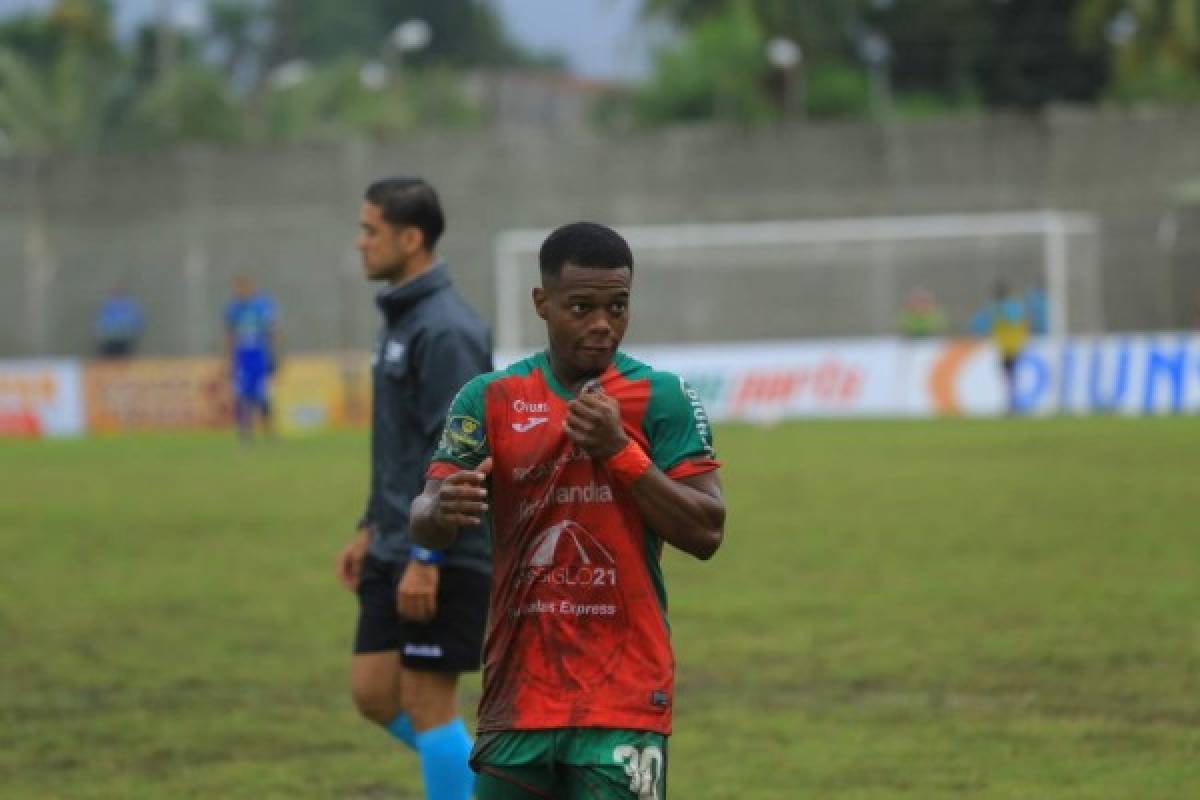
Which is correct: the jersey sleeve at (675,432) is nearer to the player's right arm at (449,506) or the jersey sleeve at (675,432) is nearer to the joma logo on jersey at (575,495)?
the joma logo on jersey at (575,495)

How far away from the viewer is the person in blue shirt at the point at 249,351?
2798 centimetres

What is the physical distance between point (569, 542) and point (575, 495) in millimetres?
106

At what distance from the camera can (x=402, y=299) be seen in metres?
6.96

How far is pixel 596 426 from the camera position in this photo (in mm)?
4535

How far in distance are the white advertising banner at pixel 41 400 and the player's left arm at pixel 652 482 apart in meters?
31.4

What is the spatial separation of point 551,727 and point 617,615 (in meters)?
0.28

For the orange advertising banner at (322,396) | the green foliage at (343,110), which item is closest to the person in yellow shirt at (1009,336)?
the orange advertising banner at (322,396)

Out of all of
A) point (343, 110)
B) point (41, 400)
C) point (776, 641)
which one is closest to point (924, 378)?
point (41, 400)

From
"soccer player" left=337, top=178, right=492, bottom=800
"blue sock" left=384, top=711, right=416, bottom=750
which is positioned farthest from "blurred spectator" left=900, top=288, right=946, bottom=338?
"blue sock" left=384, top=711, right=416, bottom=750

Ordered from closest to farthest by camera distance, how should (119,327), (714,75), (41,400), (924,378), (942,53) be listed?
1. (924,378)
2. (41,400)
3. (119,327)
4. (714,75)
5. (942,53)

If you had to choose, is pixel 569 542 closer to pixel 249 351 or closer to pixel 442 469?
pixel 442 469

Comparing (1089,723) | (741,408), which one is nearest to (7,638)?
(1089,723)

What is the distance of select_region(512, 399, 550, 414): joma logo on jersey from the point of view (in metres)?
4.85

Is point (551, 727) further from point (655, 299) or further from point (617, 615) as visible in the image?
point (655, 299)
